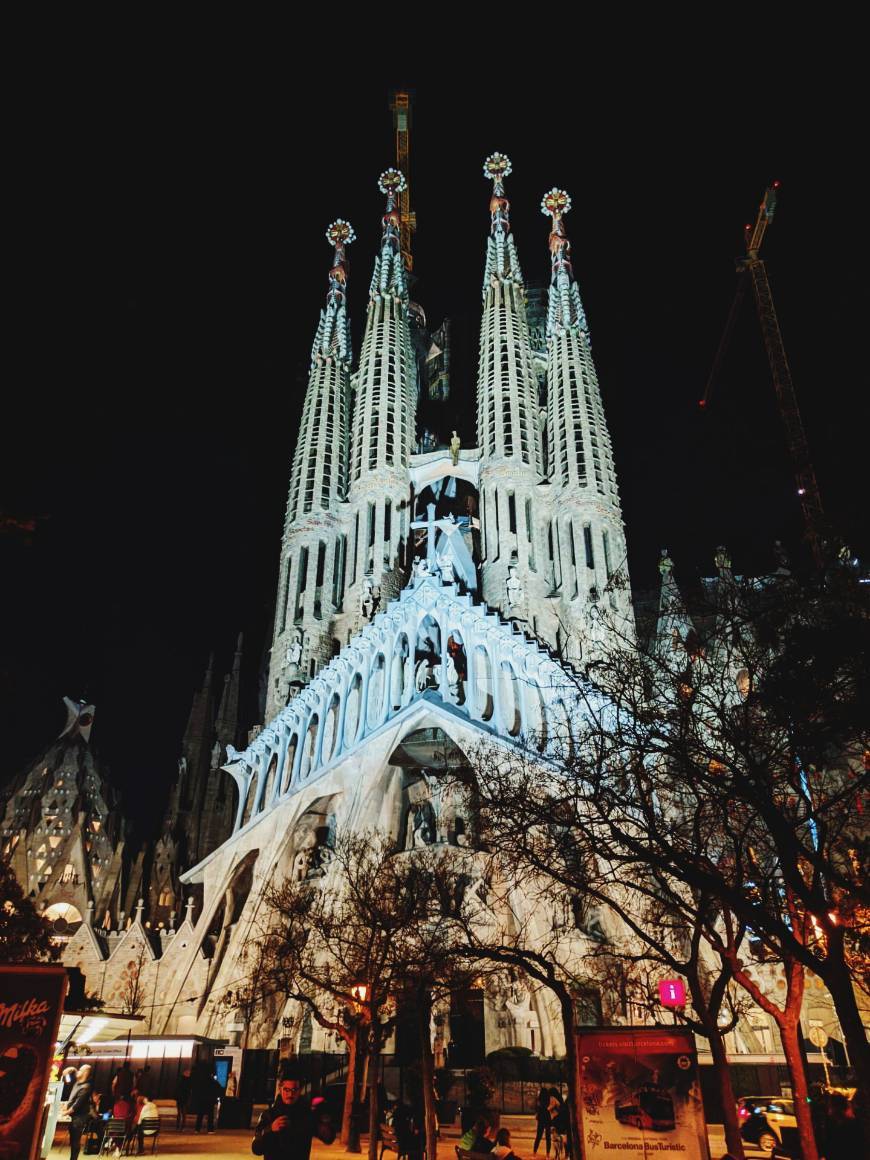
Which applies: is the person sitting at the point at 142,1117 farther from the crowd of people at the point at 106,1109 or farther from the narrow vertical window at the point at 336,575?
the narrow vertical window at the point at 336,575

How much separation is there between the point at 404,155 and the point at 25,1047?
347 ft

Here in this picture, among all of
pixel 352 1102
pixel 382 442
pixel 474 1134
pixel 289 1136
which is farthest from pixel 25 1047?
pixel 382 442

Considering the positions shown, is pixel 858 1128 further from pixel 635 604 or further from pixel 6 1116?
pixel 635 604

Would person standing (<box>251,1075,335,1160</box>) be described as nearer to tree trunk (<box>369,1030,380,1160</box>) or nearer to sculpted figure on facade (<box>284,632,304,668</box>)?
tree trunk (<box>369,1030,380,1160</box>)

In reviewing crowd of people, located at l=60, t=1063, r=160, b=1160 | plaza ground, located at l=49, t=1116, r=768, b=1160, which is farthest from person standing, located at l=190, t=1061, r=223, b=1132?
crowd of people, located at l=60, t=1063, r=160, b=1160

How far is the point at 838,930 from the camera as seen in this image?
1323cm

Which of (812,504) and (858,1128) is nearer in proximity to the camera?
(858,1128)

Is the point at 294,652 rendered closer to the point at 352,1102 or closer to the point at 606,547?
the point at 606,547

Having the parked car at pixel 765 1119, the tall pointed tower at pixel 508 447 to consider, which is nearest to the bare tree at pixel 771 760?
the parked car at pixel 765 1119

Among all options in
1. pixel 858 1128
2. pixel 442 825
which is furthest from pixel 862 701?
pixel 442 825

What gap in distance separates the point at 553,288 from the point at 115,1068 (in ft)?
213

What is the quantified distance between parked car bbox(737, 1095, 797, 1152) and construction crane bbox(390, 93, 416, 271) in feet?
291

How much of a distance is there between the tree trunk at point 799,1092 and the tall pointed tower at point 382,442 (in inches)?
1661

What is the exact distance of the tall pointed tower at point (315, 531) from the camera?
57.9 metres
